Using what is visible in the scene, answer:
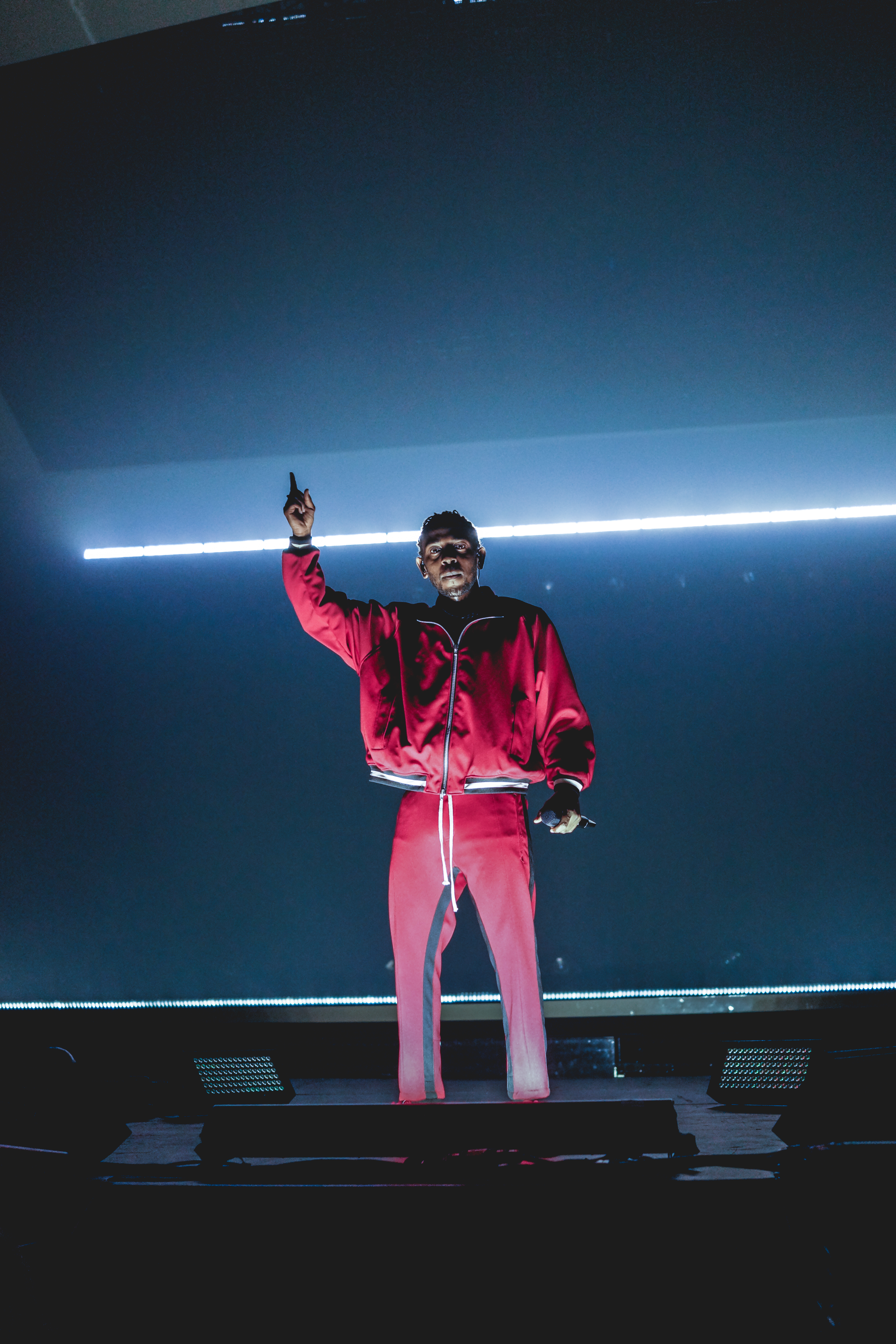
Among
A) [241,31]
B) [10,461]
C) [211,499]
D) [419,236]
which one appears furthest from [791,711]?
[10,461]

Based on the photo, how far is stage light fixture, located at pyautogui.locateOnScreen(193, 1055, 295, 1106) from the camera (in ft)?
6.10

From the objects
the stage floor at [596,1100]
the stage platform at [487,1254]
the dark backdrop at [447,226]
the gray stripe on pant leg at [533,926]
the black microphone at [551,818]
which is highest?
the dark backdrop at [447,226]

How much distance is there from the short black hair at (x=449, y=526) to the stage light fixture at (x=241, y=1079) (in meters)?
1.34

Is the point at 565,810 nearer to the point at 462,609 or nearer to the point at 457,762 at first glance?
the point at 457,762

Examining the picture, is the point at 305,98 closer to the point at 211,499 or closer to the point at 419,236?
the point at 419,236

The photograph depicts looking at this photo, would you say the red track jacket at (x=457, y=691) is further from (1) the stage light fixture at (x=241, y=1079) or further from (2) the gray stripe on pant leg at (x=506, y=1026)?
(1) the stage light fixture at (x=241, y=1079)

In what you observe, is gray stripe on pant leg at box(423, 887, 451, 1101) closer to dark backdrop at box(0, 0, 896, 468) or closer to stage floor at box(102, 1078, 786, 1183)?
stage floor at box(102, 1078, 786, 1183)

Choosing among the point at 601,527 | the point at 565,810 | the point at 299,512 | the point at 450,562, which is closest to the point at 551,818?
the point at 565,810

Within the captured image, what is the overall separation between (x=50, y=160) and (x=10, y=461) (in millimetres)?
952

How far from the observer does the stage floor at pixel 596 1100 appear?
4.05ft

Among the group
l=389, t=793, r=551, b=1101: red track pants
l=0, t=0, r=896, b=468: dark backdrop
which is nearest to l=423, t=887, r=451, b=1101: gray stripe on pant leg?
l=389, t=793, r=551, b=1101: red track pants

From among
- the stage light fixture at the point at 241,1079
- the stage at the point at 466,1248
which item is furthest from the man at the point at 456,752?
the stage at the point at 466,1248

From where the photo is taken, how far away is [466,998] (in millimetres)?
2352

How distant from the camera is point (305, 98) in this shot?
7.12 feet
